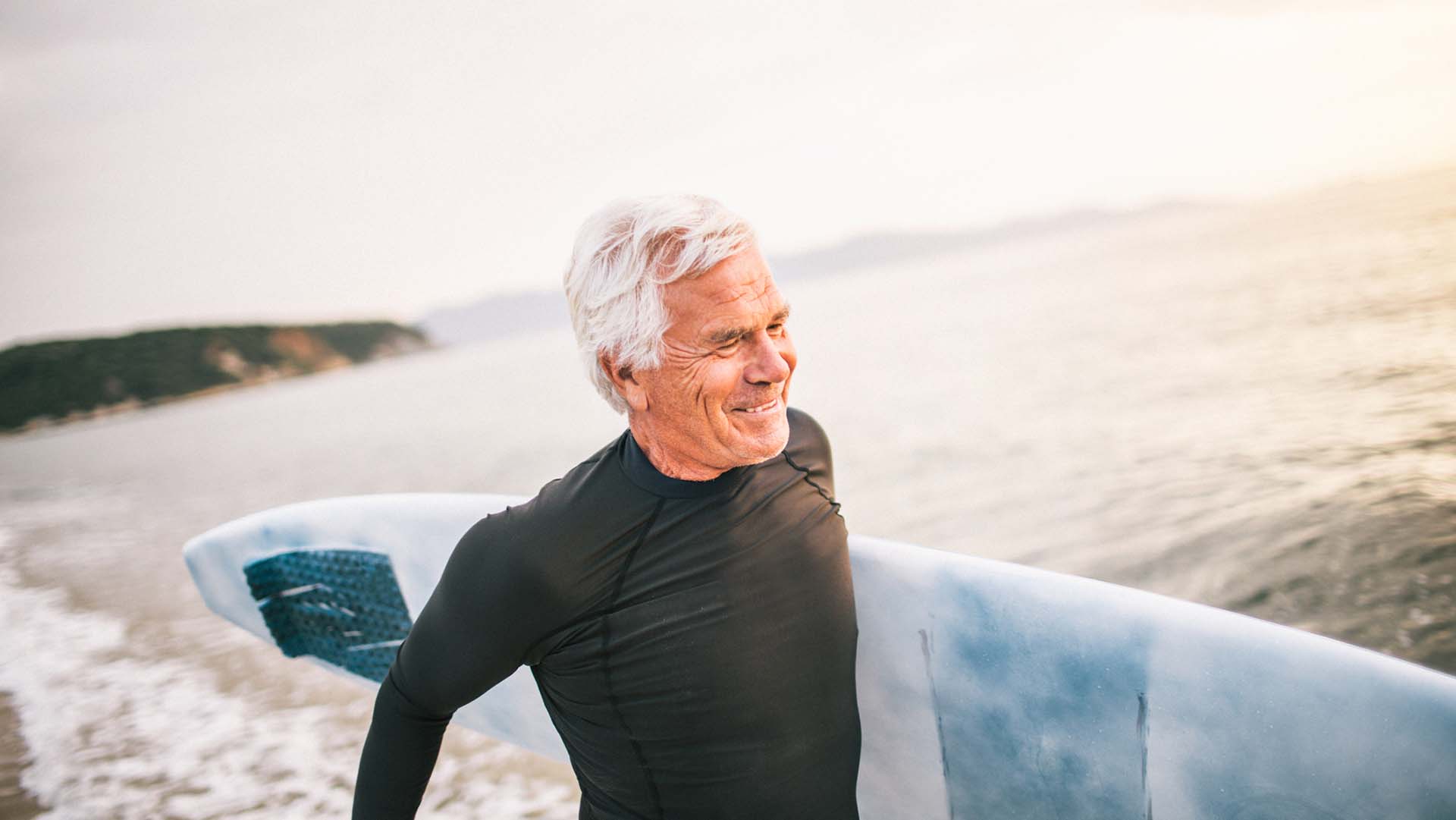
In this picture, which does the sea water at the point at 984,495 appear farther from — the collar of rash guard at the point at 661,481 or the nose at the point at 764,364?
the nose at the point at 764,364

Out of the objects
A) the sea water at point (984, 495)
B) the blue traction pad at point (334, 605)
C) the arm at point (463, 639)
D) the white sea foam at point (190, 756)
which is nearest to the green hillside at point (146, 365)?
the sea water at point (984, 495)

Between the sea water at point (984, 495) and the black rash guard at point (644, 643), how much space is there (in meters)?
1.67

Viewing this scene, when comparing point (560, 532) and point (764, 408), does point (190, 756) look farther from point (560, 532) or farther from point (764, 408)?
point (764, 408)

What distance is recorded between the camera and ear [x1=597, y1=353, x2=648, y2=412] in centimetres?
110

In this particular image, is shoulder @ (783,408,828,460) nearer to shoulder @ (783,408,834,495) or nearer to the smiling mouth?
shoulder @ (783,408,834,495)

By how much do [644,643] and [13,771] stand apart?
352 cm

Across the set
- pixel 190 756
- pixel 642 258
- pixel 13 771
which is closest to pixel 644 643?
pixel 642 258

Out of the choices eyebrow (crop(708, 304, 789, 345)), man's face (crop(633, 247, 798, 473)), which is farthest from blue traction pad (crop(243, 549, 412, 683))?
eyebrow (crop(708, 304, 789, 345))

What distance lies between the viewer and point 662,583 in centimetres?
108

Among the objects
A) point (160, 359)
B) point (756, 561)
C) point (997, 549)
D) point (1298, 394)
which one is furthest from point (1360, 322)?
point (160, 359)

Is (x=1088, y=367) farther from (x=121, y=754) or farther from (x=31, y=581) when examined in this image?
(x=31, y=581)

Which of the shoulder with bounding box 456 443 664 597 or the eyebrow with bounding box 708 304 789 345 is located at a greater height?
the eyebrow with bounding box 708 304 789 345

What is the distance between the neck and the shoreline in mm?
3164

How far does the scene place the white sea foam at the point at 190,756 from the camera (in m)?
2.65
